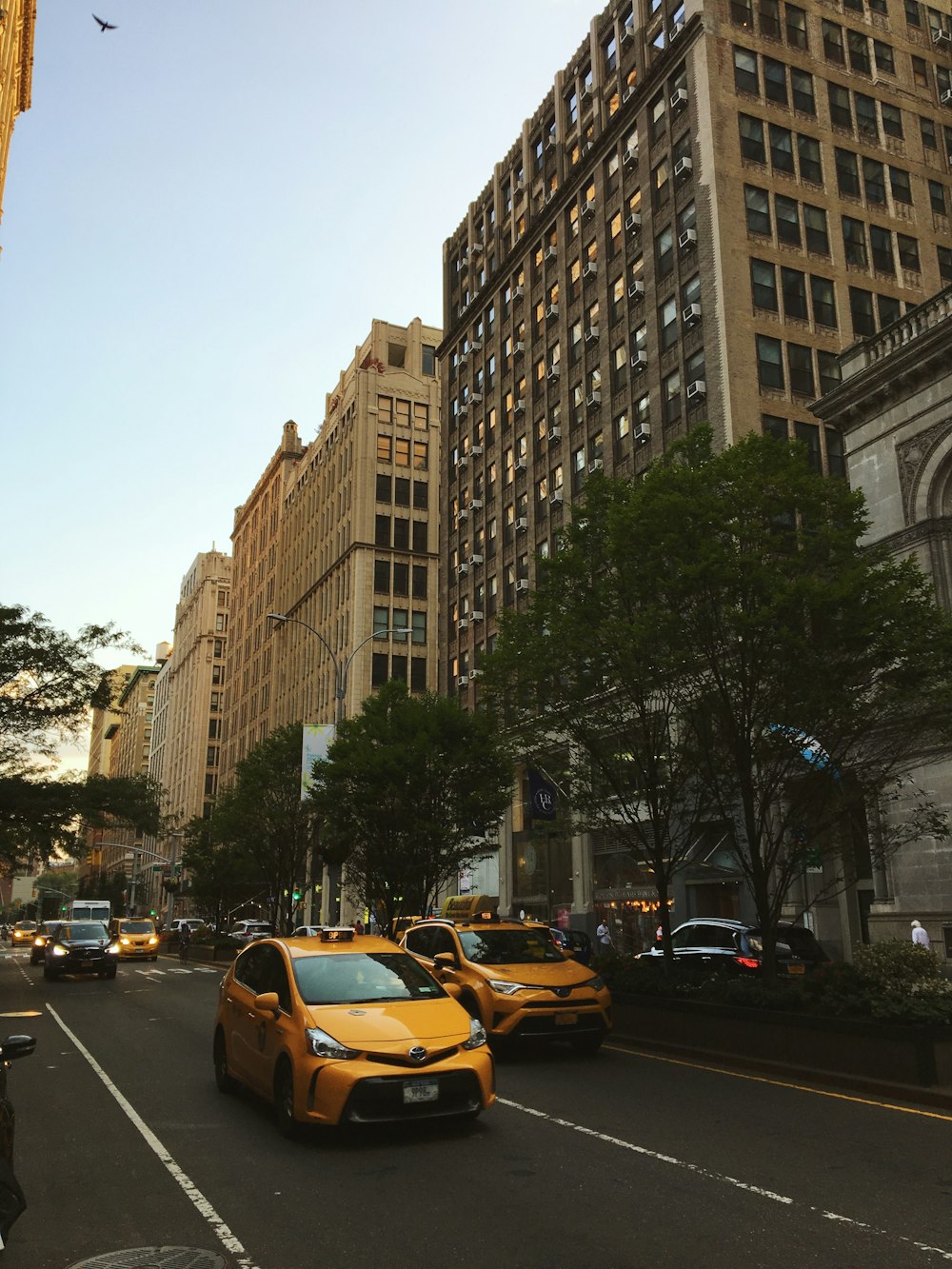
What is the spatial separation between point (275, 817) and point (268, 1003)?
33307mm

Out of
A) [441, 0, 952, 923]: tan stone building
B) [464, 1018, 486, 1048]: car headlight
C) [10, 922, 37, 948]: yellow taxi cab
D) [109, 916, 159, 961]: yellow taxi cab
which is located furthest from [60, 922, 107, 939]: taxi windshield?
[10, 922, 37, 948]: yellow taxi cab

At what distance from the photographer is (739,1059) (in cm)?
1266

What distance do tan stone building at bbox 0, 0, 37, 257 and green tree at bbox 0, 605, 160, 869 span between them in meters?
21.9

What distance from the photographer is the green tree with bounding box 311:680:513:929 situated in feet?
88.1

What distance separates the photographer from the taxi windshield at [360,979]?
29.7 feet

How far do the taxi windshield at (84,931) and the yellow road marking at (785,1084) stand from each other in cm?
2239

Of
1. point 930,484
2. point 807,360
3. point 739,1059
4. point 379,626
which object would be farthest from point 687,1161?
point 379,626

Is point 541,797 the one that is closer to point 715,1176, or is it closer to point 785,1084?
point 785,1084

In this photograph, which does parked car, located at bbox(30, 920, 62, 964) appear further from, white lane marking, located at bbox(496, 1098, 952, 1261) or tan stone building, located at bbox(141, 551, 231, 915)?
tan stone building, located at bbox(141, 551, 231, 915)

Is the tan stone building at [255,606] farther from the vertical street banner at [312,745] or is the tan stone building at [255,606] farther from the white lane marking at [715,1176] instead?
the white lane marking at [715,1176]

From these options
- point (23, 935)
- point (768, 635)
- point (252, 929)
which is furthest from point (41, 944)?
point (23, 935)

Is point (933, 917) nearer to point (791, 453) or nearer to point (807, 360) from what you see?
point (791, 453)

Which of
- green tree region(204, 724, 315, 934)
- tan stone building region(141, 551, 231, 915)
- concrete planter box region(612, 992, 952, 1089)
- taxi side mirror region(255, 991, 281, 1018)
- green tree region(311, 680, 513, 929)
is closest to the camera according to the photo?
taxi side mirror region(255, 991, 281, 1018)

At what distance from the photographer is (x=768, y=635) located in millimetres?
14320
